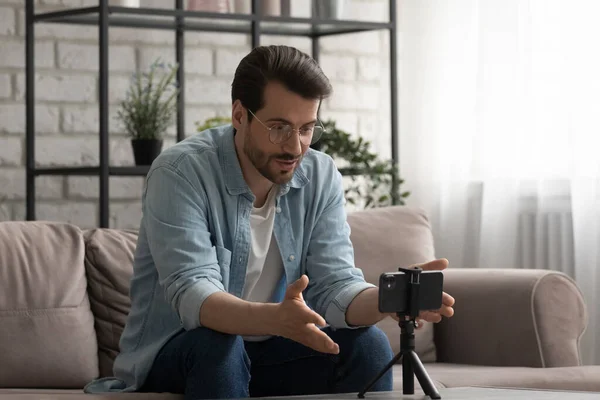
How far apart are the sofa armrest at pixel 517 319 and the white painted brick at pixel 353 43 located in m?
1.28

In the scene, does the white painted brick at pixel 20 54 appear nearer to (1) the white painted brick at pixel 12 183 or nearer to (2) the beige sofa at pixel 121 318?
(1) the white painted brick at pixel 12 183

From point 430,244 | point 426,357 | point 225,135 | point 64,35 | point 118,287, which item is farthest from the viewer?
point 64,35

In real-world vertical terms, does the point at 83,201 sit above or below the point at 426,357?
above

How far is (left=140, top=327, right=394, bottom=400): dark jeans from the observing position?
6.06 feet

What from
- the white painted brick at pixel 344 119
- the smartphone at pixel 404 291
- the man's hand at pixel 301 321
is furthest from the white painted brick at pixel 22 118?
the smartphone at pixel 404 291

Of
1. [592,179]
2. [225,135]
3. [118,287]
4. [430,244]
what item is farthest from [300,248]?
[592,179]

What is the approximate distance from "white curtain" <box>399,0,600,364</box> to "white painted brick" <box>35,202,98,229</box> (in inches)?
45.1

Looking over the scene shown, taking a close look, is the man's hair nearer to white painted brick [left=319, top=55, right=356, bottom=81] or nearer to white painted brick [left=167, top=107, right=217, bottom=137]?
white painted brick [left=167, top=107, right=217, bottom=137]

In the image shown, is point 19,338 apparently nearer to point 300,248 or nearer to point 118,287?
point 118,287

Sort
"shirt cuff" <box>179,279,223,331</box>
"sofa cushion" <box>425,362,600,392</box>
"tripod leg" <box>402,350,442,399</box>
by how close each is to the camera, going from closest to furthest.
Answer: "tripod leg" <box>402,350,442,399</box>, "shirt cuff" <box>179,279,223,331</box>, "sofa cushion" <box>425,362,600,392</box>

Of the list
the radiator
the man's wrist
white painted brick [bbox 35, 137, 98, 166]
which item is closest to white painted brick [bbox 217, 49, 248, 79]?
white painted brick [bbox 35, 137, 98, 166]

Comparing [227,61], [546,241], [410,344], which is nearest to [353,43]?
[227,61]

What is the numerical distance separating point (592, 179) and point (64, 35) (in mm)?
1658

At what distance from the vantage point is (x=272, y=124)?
6.76ft
